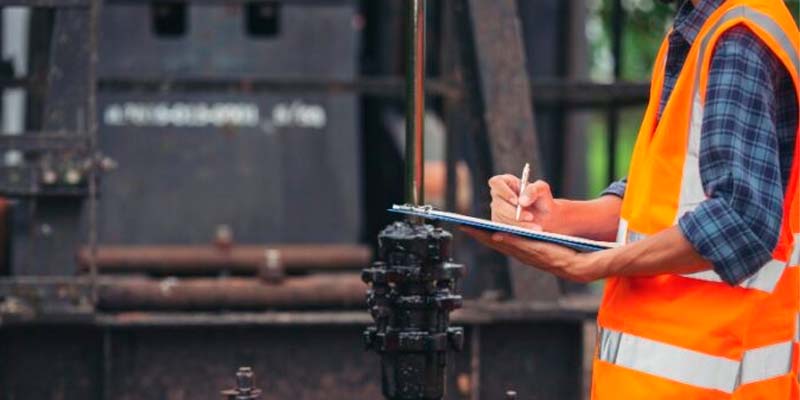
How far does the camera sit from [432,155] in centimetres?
1251

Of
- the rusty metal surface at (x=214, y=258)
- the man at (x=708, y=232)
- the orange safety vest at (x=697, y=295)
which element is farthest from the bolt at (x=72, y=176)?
the orange safety vest at (x=697, y=295)

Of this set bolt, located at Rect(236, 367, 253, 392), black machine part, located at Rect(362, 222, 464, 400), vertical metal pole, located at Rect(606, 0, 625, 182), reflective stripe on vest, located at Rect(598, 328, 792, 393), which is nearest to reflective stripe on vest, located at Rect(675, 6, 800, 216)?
reflective stripe on vest, located at Rect(598, 328, 792, 393)

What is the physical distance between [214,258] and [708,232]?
18.4ft

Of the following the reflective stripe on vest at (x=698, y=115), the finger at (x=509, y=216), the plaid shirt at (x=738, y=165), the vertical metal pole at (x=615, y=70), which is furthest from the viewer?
the vertical metal pole at (x=615, y=70)

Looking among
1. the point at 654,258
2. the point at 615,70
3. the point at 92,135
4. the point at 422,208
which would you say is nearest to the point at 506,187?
the point at 422,208

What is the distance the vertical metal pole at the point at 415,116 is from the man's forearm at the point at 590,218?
326 millimetres

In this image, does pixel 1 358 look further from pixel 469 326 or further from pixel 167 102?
pixel 167 102

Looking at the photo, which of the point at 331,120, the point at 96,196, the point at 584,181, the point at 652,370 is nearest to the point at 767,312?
the point at 652,370

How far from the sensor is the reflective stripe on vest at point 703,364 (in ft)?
12.1

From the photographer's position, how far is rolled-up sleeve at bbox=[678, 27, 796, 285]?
11.5ft

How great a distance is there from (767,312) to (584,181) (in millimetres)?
6538

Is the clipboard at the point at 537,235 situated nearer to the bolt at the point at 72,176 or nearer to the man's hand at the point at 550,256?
the man's hand at the point at 550,256

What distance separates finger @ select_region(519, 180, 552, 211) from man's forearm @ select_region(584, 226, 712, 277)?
27cm

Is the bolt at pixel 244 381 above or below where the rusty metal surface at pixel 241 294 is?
above
